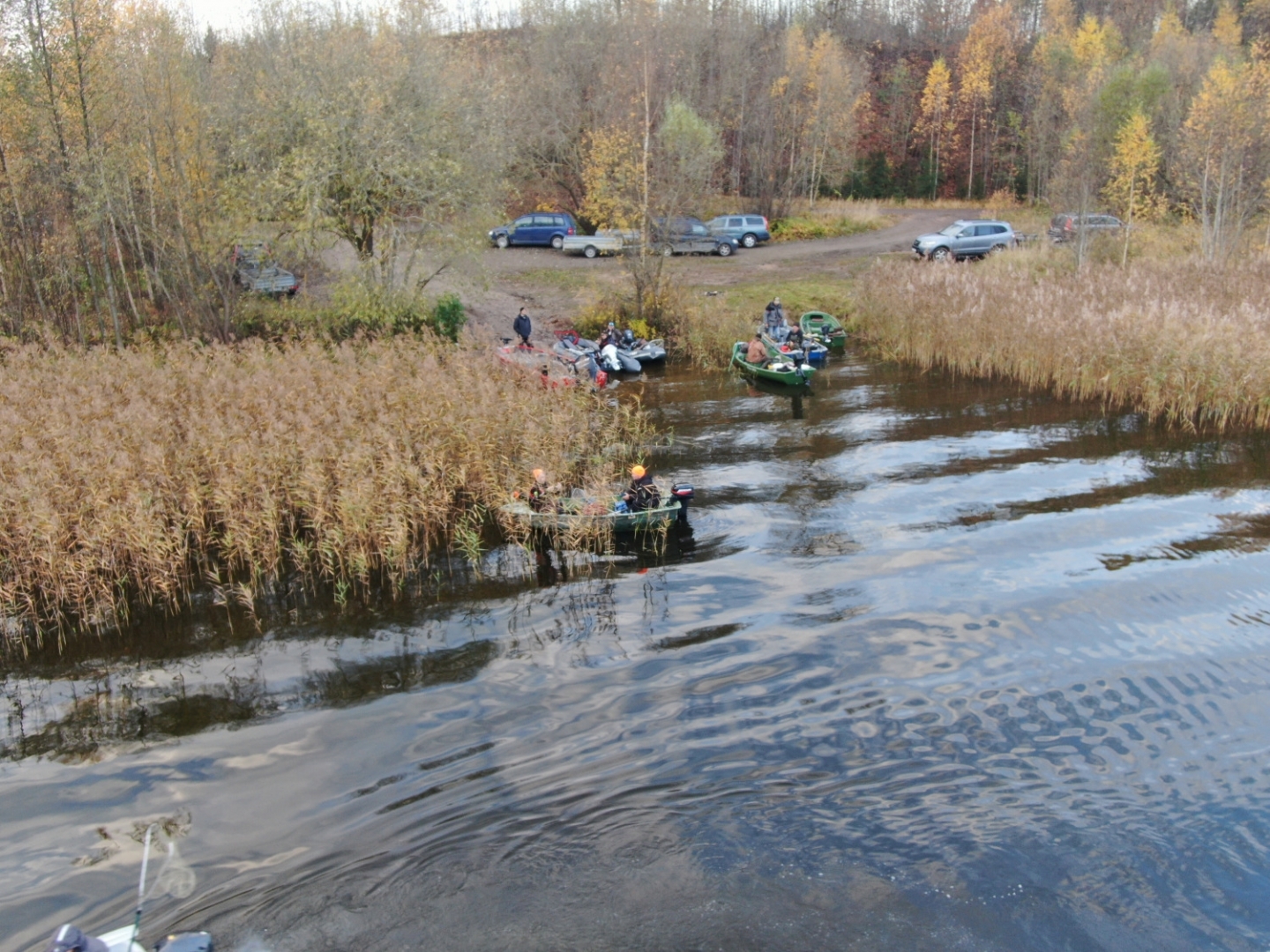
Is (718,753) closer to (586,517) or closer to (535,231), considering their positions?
(586,517)

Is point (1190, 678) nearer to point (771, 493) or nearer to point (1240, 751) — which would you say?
point (1240, 751)

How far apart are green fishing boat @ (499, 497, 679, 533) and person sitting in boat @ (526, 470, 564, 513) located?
0.23 feet

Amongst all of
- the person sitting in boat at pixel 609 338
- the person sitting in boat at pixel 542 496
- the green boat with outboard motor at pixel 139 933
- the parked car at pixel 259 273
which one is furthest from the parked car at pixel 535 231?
the green boat with outboard motor at pixel 139 933

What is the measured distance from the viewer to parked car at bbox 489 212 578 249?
3700cm

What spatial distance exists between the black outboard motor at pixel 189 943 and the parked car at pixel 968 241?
3128 cm

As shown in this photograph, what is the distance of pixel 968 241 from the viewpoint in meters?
33.5

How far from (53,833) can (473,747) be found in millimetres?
3476

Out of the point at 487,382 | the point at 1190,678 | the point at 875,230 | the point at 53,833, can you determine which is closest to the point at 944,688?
the point at 1190,678

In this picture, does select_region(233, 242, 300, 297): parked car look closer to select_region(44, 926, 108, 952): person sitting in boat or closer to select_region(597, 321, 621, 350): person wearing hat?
select_region(597, 321, 621, 350): person wearing hat

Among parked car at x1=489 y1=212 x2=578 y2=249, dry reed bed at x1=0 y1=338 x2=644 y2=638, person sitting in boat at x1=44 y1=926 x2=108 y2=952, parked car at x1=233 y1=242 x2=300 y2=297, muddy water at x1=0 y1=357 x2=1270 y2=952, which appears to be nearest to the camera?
person sitting in boat at x1=44 y1=926 x2=108 y2=952

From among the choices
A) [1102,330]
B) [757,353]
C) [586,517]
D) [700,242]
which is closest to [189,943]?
[586,517]

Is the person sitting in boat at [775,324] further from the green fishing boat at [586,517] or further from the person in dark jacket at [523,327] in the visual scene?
the green fishing boat at [586,517]

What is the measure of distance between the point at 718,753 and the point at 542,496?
5281 mm

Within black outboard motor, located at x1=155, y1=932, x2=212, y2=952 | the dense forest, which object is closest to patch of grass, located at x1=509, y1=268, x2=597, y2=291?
the dense forest
